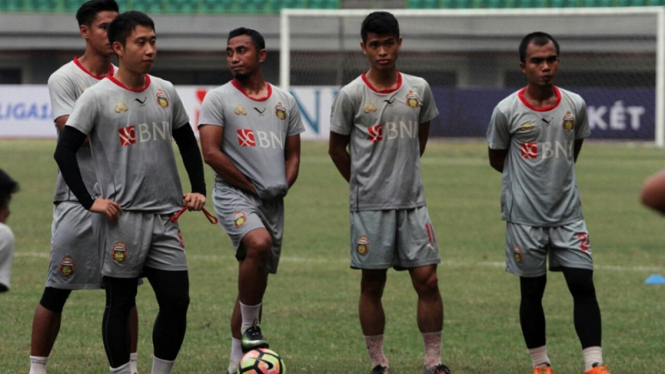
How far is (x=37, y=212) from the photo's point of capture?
15.9 m

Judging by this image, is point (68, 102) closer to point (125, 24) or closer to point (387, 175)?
point (125, 24)

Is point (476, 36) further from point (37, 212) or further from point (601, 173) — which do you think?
point (37, 212)

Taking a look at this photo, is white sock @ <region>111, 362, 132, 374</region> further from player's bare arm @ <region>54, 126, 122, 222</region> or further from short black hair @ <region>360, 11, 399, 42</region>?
short black hair @ <region>360, 11, 399, 42</region>

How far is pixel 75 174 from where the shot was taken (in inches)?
216

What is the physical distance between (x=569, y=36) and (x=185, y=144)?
31981mm

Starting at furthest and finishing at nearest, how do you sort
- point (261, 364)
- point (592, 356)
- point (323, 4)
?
point (323, 4) < point (592, 356) < point (261, 364)

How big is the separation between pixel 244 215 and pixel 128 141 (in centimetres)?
104

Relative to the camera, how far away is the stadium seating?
36781mm

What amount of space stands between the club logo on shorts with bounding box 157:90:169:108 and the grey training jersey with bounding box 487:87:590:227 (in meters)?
1.96

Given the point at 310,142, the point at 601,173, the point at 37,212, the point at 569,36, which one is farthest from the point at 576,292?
the point at 569,36

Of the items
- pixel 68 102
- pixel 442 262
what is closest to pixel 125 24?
pixel 68 102

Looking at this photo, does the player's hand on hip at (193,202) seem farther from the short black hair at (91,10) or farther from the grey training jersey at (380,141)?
the short black hair at (91,10)

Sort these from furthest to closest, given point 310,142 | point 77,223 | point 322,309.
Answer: point 310,142 < point 322,309 < point 77,223

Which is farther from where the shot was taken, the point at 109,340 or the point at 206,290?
the point at 206,290
